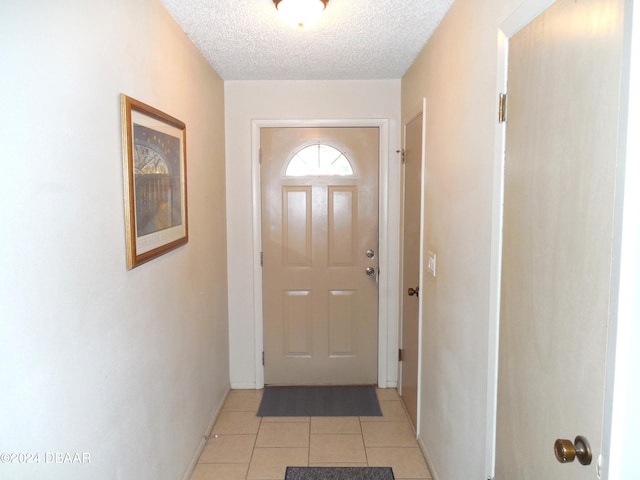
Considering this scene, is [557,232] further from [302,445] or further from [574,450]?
[302,445]

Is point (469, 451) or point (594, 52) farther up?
point (594, 52)

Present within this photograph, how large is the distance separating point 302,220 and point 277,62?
112 centimetres

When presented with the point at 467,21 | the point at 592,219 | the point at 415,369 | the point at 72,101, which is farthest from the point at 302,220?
the point at 592,219

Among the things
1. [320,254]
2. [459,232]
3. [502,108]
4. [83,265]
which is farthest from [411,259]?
[83,265]

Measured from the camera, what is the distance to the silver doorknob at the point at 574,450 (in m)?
0.95

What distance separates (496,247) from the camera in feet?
4.85

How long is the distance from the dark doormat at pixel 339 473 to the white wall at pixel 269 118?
3.97 ft

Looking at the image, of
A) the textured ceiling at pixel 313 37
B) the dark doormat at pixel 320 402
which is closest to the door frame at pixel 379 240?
the dark doormat at pixel 320 402

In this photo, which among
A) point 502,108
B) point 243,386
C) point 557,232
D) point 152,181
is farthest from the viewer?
point 243,386

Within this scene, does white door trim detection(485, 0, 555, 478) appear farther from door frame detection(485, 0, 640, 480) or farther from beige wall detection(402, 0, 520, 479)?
door frame detection(485, 0, 640, 480)

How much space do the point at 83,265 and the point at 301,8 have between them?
1.34 m

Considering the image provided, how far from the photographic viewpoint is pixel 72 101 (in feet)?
3.99

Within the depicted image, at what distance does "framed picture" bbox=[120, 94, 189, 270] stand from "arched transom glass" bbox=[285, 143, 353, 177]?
1.19 m

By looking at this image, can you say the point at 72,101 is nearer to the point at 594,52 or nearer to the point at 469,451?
the point at 594,52
